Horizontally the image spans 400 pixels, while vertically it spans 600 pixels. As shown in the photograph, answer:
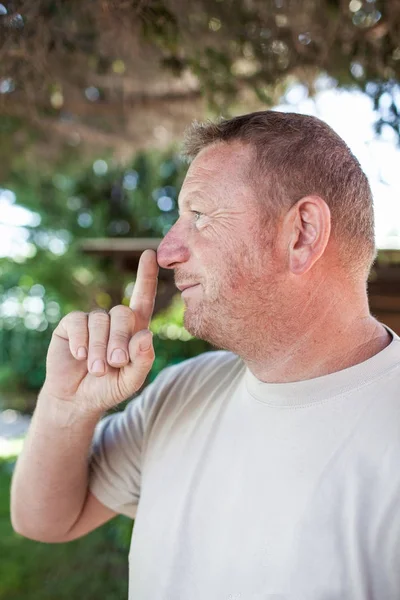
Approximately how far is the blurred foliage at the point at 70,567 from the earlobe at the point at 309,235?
10.1 feet

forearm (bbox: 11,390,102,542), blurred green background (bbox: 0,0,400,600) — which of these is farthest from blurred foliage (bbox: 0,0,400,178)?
forearm (bbox: 11,390,102,542)

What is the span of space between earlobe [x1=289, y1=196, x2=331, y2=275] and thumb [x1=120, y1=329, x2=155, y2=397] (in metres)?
0.38

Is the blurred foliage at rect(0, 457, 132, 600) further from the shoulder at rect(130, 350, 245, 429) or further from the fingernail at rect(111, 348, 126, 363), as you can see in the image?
the fingernail at rect(111, 348, 126, 363)

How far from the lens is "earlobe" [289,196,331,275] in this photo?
5.23ft

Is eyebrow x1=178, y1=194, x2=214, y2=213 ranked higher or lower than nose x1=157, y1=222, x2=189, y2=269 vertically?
higher

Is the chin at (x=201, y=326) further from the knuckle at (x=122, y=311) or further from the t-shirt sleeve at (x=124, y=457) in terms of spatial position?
the t-shirt sleeve at (x=124, y=457)

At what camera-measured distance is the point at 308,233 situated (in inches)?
63.1

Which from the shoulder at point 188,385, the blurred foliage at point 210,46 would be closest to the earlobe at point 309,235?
the shoulder at point 188,385

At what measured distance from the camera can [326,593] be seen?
4.14 feet

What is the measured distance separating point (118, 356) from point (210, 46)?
65.8 inches

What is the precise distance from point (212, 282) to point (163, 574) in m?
0.69

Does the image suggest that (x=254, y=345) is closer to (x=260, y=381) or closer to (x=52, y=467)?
(x=260, y=381)

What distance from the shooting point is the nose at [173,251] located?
5.47 feet

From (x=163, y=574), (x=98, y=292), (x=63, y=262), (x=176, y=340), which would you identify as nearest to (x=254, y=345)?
(x=163, y=574)
